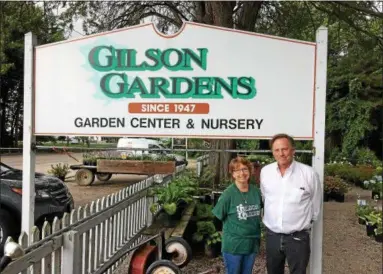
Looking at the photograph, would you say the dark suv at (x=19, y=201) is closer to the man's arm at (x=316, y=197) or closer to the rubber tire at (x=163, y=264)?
the rubber tire at (x=163, y=264)

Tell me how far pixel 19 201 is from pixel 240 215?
3.92 m

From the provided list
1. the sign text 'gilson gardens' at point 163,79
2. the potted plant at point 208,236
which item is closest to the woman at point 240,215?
the sign text 'gilson gardens' at point 163,79

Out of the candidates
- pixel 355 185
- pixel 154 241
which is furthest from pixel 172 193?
pixel 355 185

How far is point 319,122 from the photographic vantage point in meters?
3.80

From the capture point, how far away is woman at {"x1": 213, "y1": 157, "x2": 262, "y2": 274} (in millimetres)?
3613

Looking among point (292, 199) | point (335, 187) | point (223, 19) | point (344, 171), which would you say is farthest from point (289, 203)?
point (344, 171)

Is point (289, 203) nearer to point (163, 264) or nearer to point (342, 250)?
point (163, 264)

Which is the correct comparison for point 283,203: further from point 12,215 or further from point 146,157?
point 146,157

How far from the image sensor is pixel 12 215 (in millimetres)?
6391

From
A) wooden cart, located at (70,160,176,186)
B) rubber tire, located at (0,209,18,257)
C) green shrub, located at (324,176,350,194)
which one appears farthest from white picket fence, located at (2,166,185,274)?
wooden cart, located at (70,160,176,186)

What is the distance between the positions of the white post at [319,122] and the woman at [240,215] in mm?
526

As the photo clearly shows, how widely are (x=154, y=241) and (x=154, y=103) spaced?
4.52 feet

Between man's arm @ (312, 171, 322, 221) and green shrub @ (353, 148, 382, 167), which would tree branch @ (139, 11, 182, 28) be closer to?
green shrub @ (353, 148, 382, 167)

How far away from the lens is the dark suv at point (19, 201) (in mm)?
6305
